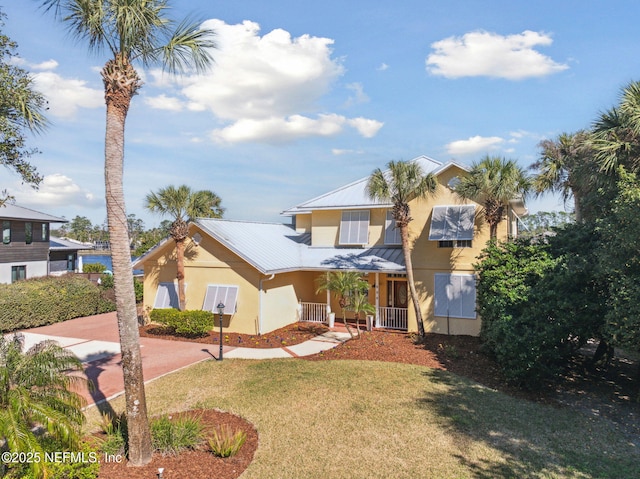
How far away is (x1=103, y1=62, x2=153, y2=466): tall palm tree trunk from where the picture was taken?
7.19 m

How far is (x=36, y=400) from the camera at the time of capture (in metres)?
6.62

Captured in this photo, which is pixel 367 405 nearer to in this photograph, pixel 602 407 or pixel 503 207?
pixel 602 407

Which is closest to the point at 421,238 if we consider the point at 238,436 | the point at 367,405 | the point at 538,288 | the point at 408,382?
the point at 538,288

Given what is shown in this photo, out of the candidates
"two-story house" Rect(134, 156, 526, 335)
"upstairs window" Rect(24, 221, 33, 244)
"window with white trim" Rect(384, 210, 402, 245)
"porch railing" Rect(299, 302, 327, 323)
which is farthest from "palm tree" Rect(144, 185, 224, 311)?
"upstairs window" Rect(24, 221, 33, 244)

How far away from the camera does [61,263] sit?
38750 mm

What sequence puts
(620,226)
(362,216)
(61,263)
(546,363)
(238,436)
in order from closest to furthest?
(238,436)
(620,226)
(546,363)
(362,216)
(61,263)

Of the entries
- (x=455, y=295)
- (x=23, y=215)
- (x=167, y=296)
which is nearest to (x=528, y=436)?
(x=455, y=295)

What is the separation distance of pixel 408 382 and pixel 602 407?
209 inches

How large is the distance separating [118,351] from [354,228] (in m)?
12.6

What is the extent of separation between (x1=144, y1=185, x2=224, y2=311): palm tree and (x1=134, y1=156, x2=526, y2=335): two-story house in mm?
651

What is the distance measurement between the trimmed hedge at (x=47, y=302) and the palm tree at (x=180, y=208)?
27.3 ft

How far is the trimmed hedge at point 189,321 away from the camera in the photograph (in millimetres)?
17500

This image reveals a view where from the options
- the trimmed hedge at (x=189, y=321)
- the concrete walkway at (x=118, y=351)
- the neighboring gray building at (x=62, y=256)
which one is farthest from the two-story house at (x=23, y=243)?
the trimmed hedge at (x=189, y=321)

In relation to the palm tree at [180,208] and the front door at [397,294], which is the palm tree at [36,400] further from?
the front door at [397,294]
